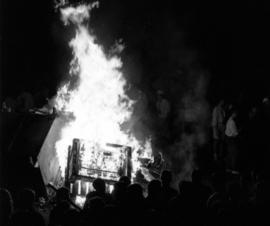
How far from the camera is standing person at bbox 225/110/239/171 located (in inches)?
457

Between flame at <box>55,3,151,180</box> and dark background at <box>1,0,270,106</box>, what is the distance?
2016 millimetres

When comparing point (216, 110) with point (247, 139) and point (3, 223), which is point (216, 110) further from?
point (3, 223)

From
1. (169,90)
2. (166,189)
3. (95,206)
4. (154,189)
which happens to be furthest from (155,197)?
(169,90)

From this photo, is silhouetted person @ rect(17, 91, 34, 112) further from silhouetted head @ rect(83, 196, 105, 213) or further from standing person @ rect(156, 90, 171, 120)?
silhouetted head @ rect(83, 196, 105, 213)

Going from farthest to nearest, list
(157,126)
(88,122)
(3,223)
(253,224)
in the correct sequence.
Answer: (157,126), (88,122), (253,224), (3,223)

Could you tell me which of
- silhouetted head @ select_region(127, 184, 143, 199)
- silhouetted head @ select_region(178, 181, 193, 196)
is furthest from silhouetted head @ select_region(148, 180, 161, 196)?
silhouetted head @ select_region(127, 184, 143, 199)

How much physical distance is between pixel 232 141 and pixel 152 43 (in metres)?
6.93

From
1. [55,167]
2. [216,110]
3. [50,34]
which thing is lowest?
[55,167]

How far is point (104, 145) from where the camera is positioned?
877 cm

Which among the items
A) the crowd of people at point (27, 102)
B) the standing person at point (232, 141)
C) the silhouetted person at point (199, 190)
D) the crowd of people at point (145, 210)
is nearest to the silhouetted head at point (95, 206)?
the crowd of people at point (145, 210)

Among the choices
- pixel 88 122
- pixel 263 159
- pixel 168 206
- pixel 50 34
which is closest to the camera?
pixel 168 206

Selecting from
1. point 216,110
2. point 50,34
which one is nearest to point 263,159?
point 216,110

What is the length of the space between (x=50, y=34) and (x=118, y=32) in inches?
125

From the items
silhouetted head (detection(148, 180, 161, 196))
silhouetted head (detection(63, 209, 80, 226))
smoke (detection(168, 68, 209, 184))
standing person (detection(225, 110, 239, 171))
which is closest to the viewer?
silhouetted head (detection(63, 209, 80, 226))
